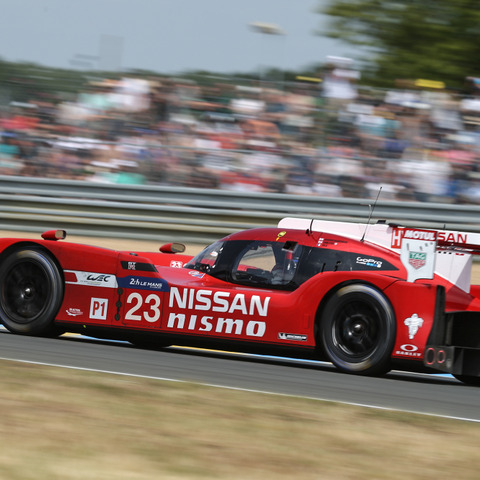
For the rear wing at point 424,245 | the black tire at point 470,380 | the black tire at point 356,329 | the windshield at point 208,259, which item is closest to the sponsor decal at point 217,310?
the windshield at point 208,259

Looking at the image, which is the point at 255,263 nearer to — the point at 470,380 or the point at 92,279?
the point at 92,279

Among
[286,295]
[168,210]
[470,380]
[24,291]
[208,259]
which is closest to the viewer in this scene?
[286,295]

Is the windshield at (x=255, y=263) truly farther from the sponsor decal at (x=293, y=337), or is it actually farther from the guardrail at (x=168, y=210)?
the guardrail at (x=168, y=210)

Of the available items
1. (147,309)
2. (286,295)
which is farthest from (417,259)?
(147,309)

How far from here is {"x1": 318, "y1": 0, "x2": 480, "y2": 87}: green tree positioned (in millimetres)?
18906

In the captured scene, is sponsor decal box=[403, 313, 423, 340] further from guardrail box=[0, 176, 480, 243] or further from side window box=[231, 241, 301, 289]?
guardrail box=[0, 176, 480, 243]

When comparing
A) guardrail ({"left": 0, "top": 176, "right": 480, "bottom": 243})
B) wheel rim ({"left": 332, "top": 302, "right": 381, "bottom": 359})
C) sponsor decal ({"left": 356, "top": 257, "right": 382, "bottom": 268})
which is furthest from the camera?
guardrail ({"left": 0, "top": 176, "right": 480, "bottom": 243})

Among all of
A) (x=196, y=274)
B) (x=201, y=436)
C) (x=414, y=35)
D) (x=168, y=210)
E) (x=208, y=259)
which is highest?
(x=414, y=35)

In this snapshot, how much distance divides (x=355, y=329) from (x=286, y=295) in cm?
60

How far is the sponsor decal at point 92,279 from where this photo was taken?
7.21 meters

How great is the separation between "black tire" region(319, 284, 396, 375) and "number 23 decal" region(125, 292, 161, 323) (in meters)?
1.36

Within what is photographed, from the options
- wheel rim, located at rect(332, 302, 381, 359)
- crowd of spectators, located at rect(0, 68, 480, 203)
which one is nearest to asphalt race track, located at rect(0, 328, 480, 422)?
wheel rim, located at rect(332, 302, 381, 359)

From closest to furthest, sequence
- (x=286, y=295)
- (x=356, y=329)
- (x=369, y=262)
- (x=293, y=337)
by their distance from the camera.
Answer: (x=356, y=329) → (x=293, y=337) → (x=286, y=295) → (x=369, y=262)

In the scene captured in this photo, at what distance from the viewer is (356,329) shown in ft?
21.4
